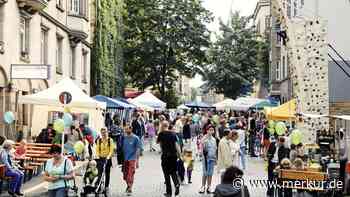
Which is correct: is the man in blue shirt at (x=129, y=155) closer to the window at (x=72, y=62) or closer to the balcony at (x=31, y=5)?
the balcony at (x=31, y=5)

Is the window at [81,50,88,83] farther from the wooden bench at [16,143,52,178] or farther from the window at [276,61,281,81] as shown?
the window at [276,61,281,81]

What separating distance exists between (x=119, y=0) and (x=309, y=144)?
32.7m

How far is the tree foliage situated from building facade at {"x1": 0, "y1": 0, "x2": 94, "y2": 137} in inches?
45.8

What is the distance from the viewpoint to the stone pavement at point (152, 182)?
54.9ft

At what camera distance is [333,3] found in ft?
104

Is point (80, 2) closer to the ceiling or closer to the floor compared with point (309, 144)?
closer to the ceiling

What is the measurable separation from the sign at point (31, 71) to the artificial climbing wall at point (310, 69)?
7102 mm

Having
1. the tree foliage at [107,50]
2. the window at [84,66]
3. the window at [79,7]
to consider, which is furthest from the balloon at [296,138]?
the tree foliage at [107,50]

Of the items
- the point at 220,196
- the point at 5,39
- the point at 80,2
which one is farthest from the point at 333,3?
the point at 220,196

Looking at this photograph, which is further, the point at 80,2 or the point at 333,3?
the point at 80,2

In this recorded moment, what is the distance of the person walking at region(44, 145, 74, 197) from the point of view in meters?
11.2

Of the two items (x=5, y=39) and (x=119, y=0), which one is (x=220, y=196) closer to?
(x=5, y=39)

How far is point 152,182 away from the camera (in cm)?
1938

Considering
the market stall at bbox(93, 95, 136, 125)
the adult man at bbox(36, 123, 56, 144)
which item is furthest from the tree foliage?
the adult man at bbox(36, 123, 56, 144)
